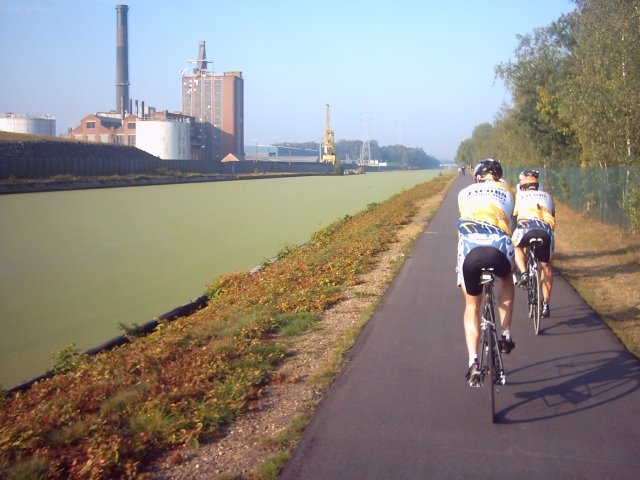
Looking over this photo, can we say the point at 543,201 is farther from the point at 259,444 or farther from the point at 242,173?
the point at 242,173

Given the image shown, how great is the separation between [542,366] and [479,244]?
2.02 meters

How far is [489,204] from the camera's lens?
18.6ft

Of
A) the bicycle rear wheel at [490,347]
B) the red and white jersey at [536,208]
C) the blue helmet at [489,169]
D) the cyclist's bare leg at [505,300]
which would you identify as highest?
the blue helmet at [489,169]

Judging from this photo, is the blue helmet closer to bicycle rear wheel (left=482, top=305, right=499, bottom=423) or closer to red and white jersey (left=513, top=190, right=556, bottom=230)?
bicycle rear wheel (left=482, top=305, right=499, bottom=423)

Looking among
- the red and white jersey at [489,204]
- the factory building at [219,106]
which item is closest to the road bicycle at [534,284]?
the red and white jersey at [489,204]

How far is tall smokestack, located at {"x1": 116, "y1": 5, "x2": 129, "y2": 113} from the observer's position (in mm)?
100750

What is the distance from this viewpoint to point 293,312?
932cm

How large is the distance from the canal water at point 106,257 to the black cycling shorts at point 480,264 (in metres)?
5.67

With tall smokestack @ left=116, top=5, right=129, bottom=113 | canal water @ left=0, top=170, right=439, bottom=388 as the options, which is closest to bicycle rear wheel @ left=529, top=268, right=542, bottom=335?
canal water @ left=0, top=170, right=439, bottom=388

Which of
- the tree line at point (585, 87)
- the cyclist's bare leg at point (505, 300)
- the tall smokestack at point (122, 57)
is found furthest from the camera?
the tall smokestack at point (122, 57)

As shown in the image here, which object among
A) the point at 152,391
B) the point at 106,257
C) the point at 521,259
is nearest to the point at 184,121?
the point at 106,257

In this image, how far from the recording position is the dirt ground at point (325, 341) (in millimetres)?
4727

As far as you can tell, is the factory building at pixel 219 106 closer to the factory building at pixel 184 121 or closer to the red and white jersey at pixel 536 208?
the factory building at pixel 184 121

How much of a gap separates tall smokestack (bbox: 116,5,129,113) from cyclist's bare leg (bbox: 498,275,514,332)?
101921 mm
